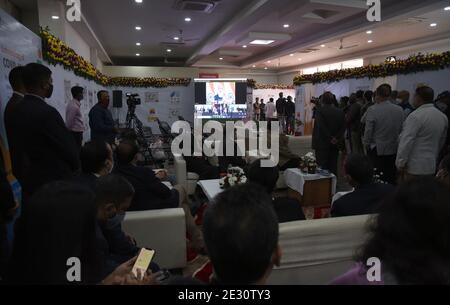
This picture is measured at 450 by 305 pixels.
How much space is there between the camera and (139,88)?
10.2 meters

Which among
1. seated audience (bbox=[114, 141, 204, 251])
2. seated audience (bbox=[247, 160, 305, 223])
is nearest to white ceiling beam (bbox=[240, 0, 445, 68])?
seated audience (bbox=[247, 160, 305, 223])

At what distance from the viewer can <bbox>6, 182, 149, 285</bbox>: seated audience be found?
0.97 m

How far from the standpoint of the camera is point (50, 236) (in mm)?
972

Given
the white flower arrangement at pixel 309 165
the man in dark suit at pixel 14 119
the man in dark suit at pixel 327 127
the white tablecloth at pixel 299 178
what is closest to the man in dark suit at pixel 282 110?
the man in dark suit at pixel 327 127

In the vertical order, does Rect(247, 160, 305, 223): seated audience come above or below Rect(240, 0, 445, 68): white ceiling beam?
below

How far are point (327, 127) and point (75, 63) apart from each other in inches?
167

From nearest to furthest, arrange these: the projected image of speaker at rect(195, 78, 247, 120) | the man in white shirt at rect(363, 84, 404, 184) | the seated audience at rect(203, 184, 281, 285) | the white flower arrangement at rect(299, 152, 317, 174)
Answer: the seated audience at rect(203, 184, 281, 285)
the man in white shirt at rect(363, 84, 404, 184)
the white flower arrangement at rect(299, 152, 317, 174)
the projected image of speaker at rect(195, 78, 247, 120)

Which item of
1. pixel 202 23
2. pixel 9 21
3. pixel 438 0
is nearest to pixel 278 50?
pixel 202 23

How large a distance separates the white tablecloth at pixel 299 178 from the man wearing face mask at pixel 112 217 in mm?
2672

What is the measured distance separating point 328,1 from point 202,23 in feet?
11.1

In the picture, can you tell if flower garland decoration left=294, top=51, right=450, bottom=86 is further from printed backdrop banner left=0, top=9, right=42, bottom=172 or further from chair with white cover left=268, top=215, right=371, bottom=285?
printed backdrop banner left=0, top=9, right=42, bottom=172

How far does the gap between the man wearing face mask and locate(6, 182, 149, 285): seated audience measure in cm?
45

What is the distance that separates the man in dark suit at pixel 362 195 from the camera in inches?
81.9

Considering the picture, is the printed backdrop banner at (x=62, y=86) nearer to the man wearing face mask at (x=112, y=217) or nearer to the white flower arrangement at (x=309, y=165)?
the man wearing face mask at (x=112, y=217)
